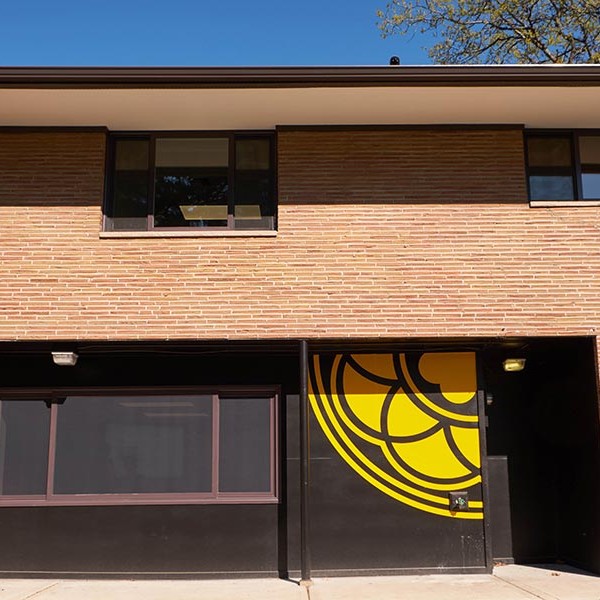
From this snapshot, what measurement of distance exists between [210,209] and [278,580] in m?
4.86

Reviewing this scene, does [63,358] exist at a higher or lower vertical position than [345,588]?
higher

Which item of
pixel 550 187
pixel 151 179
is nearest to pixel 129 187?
pixel 151 179

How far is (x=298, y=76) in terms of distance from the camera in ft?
28.0

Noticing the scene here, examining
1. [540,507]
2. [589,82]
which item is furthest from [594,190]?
[540,507]

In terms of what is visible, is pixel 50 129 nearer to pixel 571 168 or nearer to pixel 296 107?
pixel 296 107

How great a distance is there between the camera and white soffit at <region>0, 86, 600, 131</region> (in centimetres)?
883

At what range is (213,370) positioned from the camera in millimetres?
9734

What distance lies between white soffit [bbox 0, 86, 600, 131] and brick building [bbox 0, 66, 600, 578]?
0.14 ft

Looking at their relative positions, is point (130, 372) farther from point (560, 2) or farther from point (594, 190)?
point (560, 2)

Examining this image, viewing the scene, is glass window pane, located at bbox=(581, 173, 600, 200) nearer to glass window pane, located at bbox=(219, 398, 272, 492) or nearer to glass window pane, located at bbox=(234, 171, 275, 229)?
glass window pane, located at bbox=(234, 171, 275, 229)

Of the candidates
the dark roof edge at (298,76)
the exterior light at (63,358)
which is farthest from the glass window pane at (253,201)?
the exterior light at (63,358)

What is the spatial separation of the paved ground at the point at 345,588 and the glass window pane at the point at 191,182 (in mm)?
4582

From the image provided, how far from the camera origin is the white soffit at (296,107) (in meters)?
8.83

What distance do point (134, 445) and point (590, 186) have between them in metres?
7.04
